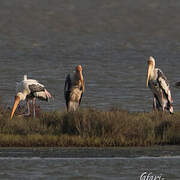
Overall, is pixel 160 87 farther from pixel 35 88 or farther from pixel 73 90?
pixel 35 88

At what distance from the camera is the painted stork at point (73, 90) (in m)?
23.6

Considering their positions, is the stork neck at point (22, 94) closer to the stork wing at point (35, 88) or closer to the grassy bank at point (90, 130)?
the stork wing at point (35, 88)

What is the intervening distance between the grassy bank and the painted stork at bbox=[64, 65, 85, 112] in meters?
2.82

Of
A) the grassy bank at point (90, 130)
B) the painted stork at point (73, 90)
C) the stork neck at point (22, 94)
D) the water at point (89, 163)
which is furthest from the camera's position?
the painted stork at point (73, 90)

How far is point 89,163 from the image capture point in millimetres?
16812

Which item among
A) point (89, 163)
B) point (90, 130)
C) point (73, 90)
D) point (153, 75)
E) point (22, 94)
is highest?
point (153, 75)

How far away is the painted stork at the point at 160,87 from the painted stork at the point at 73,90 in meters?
1.76

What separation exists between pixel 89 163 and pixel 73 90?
6.97 meters

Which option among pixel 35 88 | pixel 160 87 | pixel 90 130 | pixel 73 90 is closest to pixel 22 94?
pixel 35 88

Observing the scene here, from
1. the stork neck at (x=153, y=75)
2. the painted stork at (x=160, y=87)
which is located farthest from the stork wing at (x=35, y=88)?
the stork neck at (x=153, y=75)

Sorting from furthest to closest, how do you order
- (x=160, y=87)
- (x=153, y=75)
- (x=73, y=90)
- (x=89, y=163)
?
(x=73, y=90)
(x=153, y=75)
(x=160, y=87)
(x=89, y=163)

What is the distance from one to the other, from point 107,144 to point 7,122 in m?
2.67

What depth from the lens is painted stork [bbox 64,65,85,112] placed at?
2361cm

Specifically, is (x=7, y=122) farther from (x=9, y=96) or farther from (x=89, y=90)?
(x=89, y=90)
